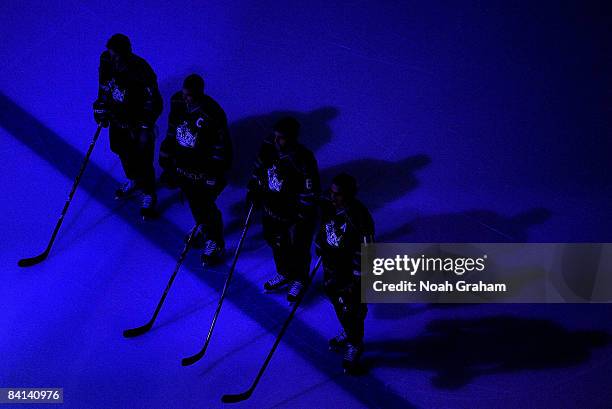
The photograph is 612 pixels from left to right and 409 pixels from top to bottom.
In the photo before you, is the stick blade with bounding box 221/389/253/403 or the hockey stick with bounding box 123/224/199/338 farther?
the hockey stick with bounding box 123/224/199/338

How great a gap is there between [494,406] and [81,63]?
517 centimetres

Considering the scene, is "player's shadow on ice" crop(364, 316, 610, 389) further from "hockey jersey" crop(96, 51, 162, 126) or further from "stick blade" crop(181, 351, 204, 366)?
"hockey jersey" crop(96, 51, 162, 126)

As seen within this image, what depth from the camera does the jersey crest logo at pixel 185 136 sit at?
5.00 metres

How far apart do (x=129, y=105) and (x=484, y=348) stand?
320 cm

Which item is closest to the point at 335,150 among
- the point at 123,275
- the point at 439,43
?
the point at 439,43

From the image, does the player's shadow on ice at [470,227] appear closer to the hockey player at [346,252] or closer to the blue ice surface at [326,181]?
the blue ice surface at [326,181]

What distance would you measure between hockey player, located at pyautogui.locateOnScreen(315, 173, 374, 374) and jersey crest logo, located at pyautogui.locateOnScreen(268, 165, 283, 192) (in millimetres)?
347

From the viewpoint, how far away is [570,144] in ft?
20.7

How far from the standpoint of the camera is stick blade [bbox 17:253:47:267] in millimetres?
5555

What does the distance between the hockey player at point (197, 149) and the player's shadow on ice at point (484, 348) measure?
5.35 ft

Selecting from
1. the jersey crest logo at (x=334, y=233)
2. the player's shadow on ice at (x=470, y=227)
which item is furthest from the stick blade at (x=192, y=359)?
the player's shadow on ice at (x=470, y=227)

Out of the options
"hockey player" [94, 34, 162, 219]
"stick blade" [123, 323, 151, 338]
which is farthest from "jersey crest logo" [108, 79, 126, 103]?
"stick blade" [123, 323, 151, 338]

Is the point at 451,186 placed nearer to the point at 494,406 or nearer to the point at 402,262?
the point at 402,262

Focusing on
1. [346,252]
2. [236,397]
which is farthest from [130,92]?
[236,397]
